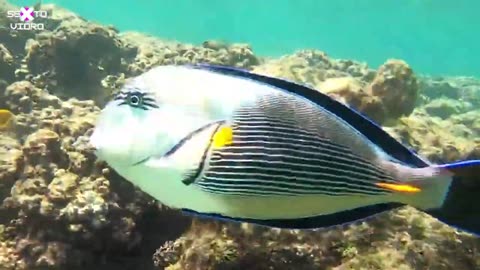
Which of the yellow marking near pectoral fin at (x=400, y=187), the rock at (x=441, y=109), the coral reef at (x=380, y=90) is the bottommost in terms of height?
the yellow marking near pectoral fin at (x=400, y=187)

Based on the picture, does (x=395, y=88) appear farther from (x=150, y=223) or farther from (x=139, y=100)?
(x=139, y=100)

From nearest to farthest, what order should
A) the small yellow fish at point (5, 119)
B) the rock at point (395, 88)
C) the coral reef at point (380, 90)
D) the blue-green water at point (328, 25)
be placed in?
the coral reef at point (380, 90) < the rock at point (395, 88) < the small yellow fish at point (5, 119) < the blue-green water at point (328, 25)

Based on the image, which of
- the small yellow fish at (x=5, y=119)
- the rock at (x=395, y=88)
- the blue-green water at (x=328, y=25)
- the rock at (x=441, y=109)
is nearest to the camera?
the rock at (x=395, y=88)

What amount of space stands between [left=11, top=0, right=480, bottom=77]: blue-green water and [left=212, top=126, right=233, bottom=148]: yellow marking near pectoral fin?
240 feet

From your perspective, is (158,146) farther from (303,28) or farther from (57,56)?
(303,28)

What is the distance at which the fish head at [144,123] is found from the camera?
37.7 inches

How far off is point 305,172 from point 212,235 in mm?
2097

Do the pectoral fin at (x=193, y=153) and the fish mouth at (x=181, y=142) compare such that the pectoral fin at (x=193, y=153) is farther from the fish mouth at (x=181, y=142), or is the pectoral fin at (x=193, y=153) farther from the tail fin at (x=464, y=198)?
the tail fin at (x=464, y=198)

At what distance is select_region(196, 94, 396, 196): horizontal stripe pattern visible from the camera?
0.99 metres

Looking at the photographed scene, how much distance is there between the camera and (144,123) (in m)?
0.97

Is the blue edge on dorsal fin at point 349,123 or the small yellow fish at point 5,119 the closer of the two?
the blue edge on dorsal fin at point 349,123

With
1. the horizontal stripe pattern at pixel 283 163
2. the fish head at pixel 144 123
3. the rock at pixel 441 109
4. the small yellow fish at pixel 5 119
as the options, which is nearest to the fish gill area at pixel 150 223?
the small yellow fish at pixel 5 119

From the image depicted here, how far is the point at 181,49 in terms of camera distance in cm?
1020

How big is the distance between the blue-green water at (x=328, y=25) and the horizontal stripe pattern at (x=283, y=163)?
7293 centimetres
